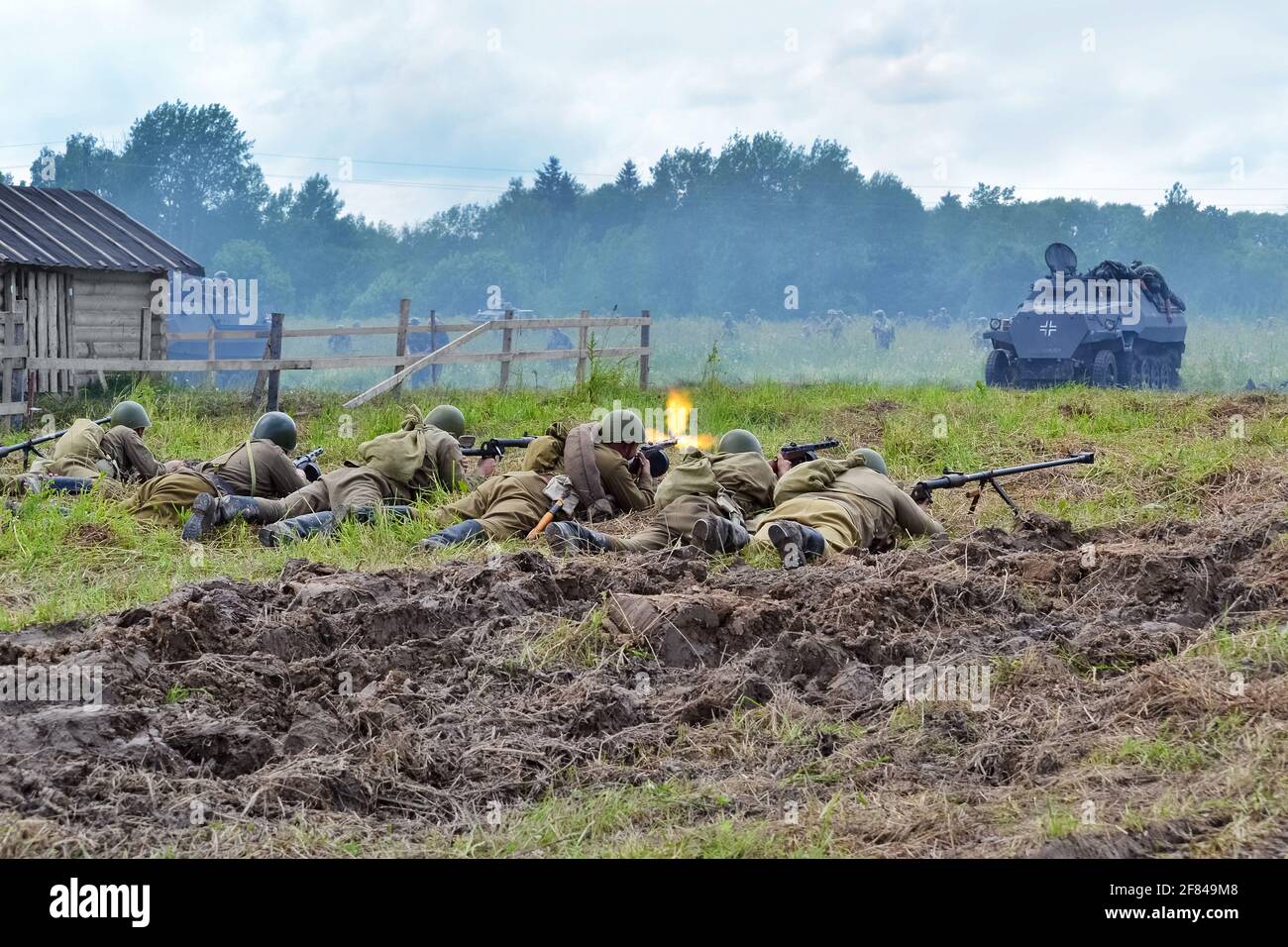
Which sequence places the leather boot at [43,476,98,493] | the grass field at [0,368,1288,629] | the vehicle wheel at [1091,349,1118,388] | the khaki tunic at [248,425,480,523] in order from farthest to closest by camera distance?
the vehicle wheel at [1091,349,1118,388], the leather boot at [43,476,98,493], the khaki tunic at [248,425,480,523], the grass field at [0,368,1288,629]

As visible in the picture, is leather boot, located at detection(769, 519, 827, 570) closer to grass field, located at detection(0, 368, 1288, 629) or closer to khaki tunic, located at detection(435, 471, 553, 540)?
khaki tunic, located at detection(435, 471, 553, 540)

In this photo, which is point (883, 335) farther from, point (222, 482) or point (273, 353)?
point (222, 482)

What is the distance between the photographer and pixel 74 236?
18.1 meters

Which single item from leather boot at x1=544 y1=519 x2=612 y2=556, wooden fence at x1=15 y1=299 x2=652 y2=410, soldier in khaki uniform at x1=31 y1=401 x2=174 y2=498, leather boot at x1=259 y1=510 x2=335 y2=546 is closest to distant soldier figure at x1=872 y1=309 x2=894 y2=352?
Result: wooden fence at x1=15 y1=299 x2=652 y2=410

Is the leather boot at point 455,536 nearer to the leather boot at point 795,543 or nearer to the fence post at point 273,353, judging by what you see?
the leather boot at point 795,543

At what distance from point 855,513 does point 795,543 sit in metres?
0.83

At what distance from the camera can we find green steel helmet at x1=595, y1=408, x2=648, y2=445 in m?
9.37

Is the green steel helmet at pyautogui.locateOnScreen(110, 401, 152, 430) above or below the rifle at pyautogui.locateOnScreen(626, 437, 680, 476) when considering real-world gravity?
above

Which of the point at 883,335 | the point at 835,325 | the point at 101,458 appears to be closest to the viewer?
the point at 101,458

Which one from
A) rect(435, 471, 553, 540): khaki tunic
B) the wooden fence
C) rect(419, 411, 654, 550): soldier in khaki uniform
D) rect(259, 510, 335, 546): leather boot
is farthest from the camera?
the wooden fence

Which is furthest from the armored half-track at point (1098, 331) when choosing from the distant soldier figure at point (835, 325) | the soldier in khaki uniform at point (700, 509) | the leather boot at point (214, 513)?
the distant soldier figure at point (835, 325)

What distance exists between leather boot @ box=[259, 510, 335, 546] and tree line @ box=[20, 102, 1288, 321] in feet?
140

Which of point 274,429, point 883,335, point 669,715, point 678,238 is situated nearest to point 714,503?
point 669,715

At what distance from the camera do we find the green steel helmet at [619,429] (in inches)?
369
